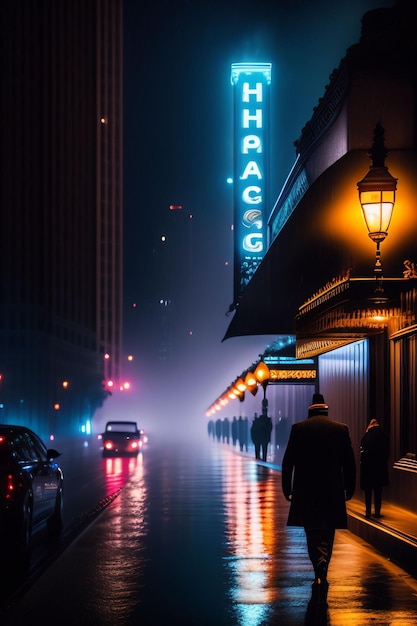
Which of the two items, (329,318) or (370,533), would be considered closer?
(370,533)

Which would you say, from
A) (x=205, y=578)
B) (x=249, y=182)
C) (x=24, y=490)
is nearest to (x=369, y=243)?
(x=24, y=490)

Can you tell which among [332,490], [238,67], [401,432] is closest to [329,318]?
[401,432]

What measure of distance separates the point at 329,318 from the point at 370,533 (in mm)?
3025

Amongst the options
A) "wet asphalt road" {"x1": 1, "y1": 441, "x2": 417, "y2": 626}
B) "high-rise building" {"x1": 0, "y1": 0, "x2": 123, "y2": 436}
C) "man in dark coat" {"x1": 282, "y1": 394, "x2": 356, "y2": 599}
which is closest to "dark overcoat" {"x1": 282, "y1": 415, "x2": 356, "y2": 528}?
"man in dark coat" {"x1": 282, "y1": 394, "x2": 356, "y2": 599}

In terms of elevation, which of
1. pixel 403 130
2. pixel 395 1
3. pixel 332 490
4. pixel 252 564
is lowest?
pixel 252 564

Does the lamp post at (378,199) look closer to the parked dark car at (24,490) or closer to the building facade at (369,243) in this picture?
the building facade at (369,243)

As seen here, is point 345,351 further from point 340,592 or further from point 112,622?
point 112,622

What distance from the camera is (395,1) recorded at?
19938 mm

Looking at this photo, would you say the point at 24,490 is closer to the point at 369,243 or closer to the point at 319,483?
the point at 319,483

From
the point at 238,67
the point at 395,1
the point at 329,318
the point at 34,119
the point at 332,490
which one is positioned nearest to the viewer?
the point at 332,490

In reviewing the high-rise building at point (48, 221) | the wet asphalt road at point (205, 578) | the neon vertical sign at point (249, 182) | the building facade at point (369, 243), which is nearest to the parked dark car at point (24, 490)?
the wet asphalt road at point (205, 578)

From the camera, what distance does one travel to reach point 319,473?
9695 millimetres

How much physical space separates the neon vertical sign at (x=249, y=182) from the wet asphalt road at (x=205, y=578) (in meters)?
17.5

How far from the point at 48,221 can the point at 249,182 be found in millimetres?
78147
